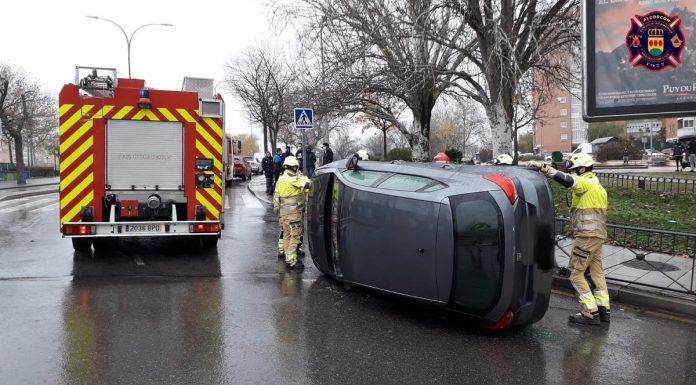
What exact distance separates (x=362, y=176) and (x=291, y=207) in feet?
7.22

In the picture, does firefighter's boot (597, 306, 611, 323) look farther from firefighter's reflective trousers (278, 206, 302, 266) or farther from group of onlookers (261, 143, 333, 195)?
group of onlookers (261, 143, 333, 195)

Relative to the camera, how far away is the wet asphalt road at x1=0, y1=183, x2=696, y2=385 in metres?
3.99

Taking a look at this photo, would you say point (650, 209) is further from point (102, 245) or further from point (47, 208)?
point (47, 208)

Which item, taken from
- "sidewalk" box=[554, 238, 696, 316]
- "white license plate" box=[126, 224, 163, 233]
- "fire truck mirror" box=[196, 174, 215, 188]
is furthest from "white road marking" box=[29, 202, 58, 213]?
"sidewalk" box=[554, 238, 696, 316]

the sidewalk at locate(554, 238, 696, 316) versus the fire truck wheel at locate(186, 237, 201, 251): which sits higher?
the fire truck wheel at locate(186, 237, 201, 251)

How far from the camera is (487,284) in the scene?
4.61 metres

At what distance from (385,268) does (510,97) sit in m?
9.34

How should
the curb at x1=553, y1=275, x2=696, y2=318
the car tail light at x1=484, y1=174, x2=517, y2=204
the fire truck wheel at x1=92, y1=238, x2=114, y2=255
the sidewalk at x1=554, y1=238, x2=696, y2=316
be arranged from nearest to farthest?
the car tail light at x1=484, y1=174, x2=517, y2=204, the curb at x1=553, y1=275, x2=696, y2=318, the sidewalk at x1=554, y1=238, x2=696, y2=316, the fire truck wheel at x1=92, y1=238, x2=114, y2=255

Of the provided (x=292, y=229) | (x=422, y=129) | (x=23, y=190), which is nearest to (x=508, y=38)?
(x=292, y=229)

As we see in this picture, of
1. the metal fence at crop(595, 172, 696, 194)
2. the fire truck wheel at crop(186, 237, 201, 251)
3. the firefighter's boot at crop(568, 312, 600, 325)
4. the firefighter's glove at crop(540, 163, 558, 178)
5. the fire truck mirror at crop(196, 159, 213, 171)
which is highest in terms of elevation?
the fire truck mirror at crop(196, 159, 213, 171)

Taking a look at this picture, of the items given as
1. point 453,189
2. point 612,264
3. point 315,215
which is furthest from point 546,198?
point 612,264

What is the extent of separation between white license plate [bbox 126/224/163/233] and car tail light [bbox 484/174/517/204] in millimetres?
5227

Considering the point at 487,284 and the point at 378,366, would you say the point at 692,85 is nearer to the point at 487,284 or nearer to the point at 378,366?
the point at 487,284

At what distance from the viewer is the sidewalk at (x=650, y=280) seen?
597 centimetres
